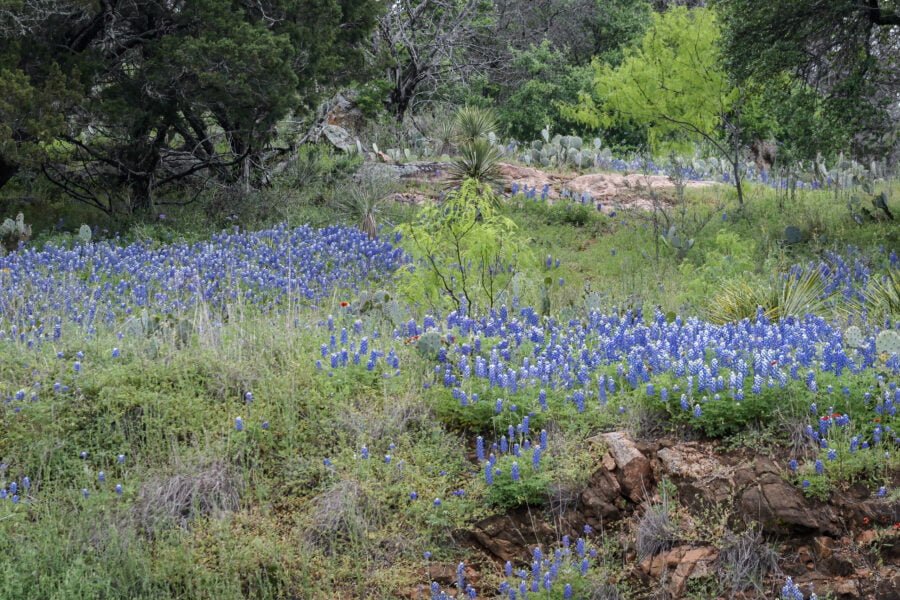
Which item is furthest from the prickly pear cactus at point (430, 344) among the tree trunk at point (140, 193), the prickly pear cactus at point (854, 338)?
the tree trunk at point (140, 193)

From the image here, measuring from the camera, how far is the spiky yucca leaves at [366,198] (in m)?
13.7

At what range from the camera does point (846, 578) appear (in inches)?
189

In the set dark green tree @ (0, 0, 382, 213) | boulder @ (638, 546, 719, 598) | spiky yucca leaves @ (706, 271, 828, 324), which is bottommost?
boulder @ (638, 546, 719, 598)

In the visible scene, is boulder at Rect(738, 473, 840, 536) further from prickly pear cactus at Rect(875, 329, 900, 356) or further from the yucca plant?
the yucca plant

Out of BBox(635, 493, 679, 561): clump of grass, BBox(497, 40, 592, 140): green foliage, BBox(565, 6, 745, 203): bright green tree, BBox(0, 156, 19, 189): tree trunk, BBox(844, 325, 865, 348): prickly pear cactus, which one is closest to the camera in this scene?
BBox(635, 493, 679, 561): clump of grass

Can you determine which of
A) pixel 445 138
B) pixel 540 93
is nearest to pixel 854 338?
pixel 445 138

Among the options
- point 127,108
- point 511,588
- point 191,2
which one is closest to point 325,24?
point 191,2

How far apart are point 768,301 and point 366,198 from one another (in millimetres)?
6513

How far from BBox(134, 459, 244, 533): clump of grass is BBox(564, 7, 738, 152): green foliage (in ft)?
37.2

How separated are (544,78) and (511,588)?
2146 centimetres

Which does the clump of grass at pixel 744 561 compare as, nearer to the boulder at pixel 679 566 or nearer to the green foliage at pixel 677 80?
the boulder at pixel 679 566

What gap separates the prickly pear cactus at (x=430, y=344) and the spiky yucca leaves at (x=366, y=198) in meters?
6.67

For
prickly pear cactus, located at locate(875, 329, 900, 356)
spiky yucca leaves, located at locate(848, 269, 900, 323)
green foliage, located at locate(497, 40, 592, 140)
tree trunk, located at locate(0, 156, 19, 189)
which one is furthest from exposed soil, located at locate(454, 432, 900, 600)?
green foliage, located at locate(497, 40, 592, 140)

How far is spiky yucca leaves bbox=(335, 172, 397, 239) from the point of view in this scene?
1370 cm
